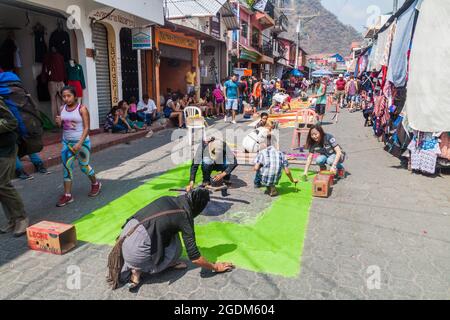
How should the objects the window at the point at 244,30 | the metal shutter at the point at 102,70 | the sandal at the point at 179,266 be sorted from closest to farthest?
the sandal at the point at 179,266 → the metal shutter at the point at 102,70 → the window at the point at 244,30

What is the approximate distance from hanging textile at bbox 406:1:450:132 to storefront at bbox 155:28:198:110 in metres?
10.3

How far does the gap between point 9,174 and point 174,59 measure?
51.9 feet

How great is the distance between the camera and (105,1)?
9.31m

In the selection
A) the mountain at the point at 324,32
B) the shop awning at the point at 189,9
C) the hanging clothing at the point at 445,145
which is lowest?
the hanging clothing at the point at 445,145

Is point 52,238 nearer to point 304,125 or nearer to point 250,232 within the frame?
point 250,232

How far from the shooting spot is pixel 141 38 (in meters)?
12.4

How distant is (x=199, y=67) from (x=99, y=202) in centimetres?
1483

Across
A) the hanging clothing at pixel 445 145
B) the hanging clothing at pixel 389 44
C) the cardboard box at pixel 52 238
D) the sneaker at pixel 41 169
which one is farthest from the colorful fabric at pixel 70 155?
the hanging clothing at pixel 389 44

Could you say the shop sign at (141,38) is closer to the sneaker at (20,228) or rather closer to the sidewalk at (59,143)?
the sidewalk at (59,143)

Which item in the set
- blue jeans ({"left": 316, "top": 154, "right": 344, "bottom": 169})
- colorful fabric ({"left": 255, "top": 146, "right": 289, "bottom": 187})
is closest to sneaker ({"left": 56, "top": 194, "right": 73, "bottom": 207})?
colorful fabric ({"left": 255, "top": 146, "right": 289, "bottom": 187})

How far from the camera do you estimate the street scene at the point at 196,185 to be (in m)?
3.34

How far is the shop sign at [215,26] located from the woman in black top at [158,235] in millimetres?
17848

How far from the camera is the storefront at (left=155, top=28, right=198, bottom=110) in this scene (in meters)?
16.0
